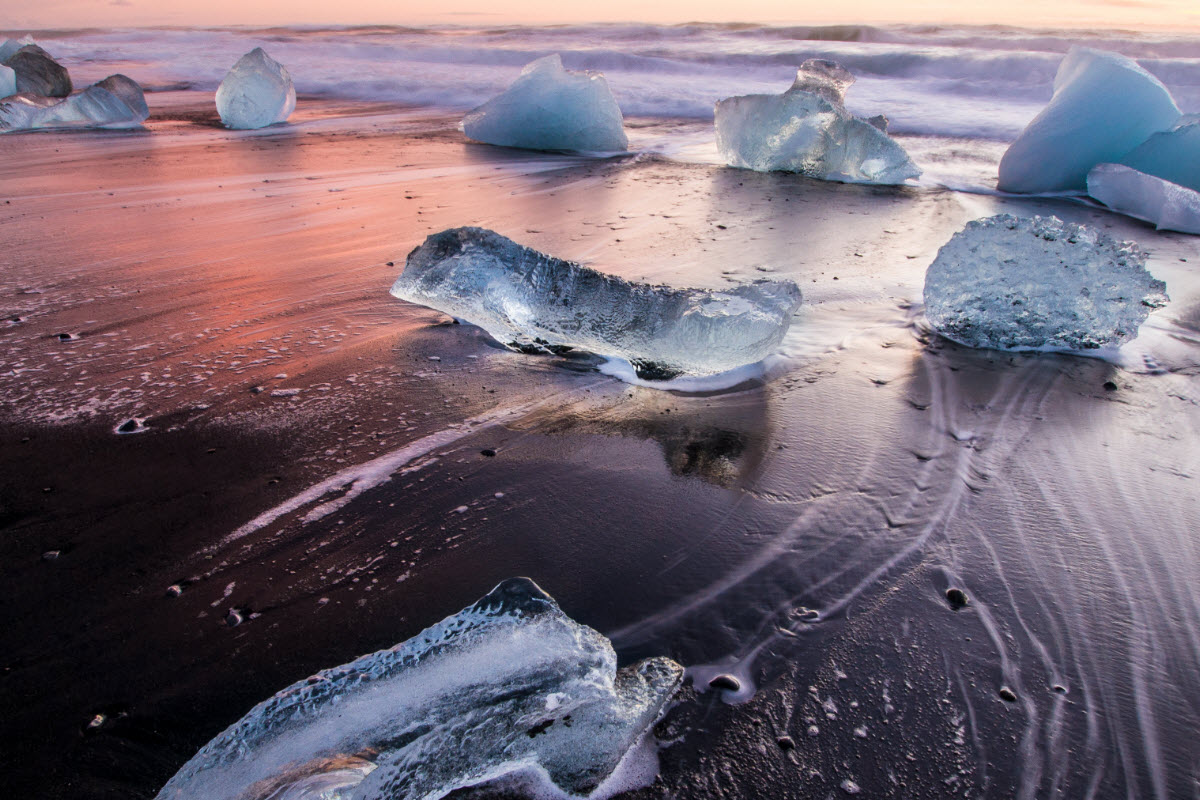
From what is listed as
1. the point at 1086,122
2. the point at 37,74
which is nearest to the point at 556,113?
the point at 1086,122

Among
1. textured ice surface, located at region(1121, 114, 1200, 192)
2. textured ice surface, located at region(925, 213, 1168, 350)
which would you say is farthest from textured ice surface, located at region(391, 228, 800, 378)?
textured ice surface, located at region(1121, 114, 1200, 192)

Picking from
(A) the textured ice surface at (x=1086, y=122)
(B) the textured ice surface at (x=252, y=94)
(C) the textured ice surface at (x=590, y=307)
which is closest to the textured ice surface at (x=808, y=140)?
(A) the textured ice surface at (x=1086, y=122)

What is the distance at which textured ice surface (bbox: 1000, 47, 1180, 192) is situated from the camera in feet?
13.8

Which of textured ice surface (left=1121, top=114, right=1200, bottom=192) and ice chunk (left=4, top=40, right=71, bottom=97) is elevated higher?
ice chunk (left=4, top=40, right=71, bottom=97)

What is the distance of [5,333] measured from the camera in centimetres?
234

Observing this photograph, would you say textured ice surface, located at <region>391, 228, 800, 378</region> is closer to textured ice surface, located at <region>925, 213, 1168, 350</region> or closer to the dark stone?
textured ice surface, located at <region>925, 213, 1168, 350</region>

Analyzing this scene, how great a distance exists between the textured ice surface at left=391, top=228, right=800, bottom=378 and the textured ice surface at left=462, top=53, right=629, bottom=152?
12.5 ft

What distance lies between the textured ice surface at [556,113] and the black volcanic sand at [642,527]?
327 cm

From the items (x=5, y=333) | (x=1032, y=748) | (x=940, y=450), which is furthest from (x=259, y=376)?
(x=1032, y=748)

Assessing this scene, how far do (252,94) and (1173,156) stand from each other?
7.07 metres

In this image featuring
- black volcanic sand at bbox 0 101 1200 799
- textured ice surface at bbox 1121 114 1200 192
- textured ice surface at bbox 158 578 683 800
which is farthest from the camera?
textured ice surface at bbox 1121 114 1200 192

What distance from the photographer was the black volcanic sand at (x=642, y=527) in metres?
1.11

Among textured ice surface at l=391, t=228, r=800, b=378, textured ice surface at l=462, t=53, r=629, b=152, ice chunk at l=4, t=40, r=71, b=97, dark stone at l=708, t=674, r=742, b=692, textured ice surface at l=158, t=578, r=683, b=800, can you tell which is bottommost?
dark stone at l=708, t=674, r=742, b=692

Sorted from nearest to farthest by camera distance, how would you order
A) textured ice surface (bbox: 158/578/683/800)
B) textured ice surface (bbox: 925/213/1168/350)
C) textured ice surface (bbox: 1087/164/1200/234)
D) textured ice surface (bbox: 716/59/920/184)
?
1. textured ice surface (bbox: 158/578/683/800)
2. textured ice surface (bbox: 925/213/1168/350)
3. textured ice surface (bbox: 1087/164/1200/234)
4. textured ice surface (bbox: 716/59/920/184)
